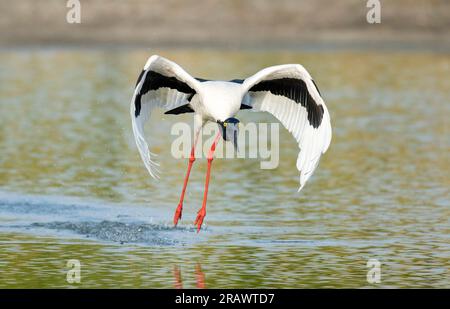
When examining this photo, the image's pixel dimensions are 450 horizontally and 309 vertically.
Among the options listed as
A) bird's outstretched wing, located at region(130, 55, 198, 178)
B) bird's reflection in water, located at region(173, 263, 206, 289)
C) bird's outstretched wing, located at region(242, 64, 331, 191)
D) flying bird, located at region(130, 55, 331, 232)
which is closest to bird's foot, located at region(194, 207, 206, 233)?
flying bird, located at region(130, 55, 331, 232)

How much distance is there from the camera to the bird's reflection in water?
1274 centimetres

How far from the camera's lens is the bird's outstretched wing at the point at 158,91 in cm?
1465

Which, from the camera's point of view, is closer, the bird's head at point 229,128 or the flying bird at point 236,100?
the flying bird at point 236,100

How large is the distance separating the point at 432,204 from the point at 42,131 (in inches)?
439

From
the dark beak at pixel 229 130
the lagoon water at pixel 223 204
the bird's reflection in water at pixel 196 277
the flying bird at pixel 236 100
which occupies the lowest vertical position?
the bird's reflection in water at pixel 196 277

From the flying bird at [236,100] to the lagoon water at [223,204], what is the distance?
1.00 meters

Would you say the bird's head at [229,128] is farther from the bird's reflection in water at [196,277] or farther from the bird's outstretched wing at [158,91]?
the bird's reflection in water at [196,277]

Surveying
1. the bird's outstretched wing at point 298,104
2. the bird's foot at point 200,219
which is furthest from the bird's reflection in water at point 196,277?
the bird's outstretched wing at point 298,104

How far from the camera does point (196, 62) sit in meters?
41.1

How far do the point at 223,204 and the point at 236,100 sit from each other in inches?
131

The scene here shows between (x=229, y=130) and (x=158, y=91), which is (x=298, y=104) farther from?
(x=158, y=91)

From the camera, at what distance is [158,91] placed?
15.7 m

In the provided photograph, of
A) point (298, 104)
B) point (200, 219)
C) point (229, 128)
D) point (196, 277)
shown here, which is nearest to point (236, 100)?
point (229, 128)
